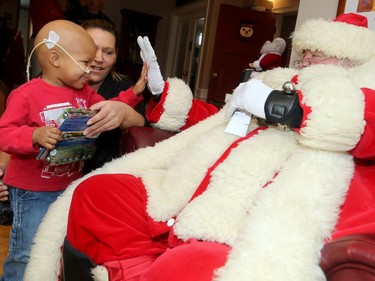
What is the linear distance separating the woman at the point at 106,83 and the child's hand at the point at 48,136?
41 centimetres

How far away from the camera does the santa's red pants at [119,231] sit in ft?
2.93

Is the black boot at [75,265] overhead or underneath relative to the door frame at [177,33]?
underneath

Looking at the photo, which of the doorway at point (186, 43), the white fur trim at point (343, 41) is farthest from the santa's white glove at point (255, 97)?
the doorway at point (186, 43)

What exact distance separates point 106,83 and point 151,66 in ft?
0.92

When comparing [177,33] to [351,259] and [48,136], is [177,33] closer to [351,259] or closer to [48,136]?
[48,136]

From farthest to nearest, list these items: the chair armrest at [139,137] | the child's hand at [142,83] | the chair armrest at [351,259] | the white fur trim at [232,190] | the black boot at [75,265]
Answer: the child's hand at [142,83] < the chair armrest at [139,137] < the black boot at [75,265] < the white fur trim at [232,190] < the chair armrest at [351,259]

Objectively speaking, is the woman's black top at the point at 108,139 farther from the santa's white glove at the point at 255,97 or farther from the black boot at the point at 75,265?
the santa's white glove at the point at 255,97

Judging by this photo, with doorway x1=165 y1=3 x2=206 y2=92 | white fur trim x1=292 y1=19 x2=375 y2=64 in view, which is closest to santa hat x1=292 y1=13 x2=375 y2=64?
white fur trim x1=292 y1=19 x2=375 y2=64

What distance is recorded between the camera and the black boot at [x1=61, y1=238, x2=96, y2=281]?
93cm

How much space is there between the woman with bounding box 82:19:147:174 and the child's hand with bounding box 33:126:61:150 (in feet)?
1.35

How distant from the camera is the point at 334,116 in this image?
2.51ft

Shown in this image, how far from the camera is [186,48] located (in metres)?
6.59

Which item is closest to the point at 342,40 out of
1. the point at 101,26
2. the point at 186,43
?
the point at 101,26

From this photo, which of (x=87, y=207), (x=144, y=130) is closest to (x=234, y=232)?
(x=87, y=207)
